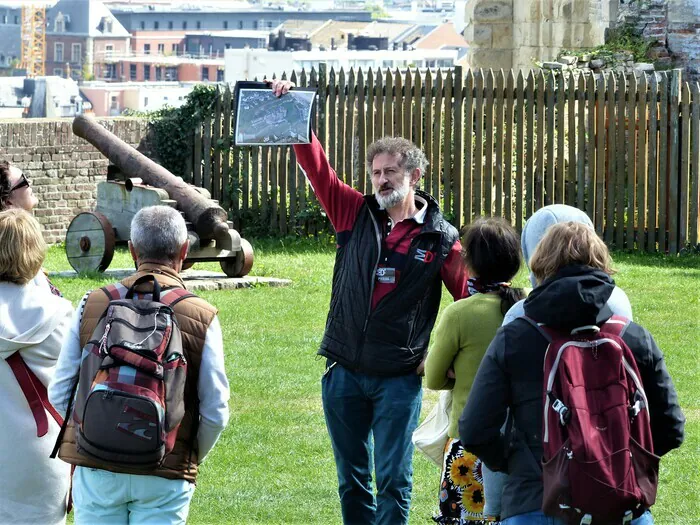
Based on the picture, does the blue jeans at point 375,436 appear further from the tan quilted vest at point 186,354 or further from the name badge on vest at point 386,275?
the tan quilted vest at point 186,354

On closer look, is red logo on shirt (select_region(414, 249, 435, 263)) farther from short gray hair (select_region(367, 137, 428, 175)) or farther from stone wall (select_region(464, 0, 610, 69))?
stone wall (select_region(464, 0, 610, 69))

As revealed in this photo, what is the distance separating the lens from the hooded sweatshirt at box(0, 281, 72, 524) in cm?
454

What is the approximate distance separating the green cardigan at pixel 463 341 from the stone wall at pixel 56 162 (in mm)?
10573

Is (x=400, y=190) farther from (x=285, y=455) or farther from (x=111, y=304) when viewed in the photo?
(x=285, y=455)

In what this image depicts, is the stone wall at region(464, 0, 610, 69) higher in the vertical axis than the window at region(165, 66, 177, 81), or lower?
lower

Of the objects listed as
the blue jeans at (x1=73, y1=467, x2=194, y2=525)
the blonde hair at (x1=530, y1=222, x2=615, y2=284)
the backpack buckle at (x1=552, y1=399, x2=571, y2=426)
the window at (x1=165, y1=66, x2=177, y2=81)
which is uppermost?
the window at (x1=165, y1=66, x2=177, y2=81)

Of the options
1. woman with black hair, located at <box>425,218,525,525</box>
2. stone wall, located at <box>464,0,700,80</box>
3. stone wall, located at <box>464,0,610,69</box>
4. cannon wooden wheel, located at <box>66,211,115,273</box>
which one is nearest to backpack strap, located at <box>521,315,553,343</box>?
woman with black hair, located at <box>425,218,525,525</box>

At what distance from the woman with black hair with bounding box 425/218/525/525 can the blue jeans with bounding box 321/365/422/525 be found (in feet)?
1.26

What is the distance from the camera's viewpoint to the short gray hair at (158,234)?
425 cm

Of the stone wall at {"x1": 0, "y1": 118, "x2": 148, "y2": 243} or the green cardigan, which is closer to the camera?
the green cardigan

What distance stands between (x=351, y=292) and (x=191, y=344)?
1206 millimetres

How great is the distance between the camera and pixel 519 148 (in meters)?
14.2

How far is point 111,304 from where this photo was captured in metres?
4.07

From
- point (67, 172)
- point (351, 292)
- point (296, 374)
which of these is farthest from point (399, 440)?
point (67, 172)
